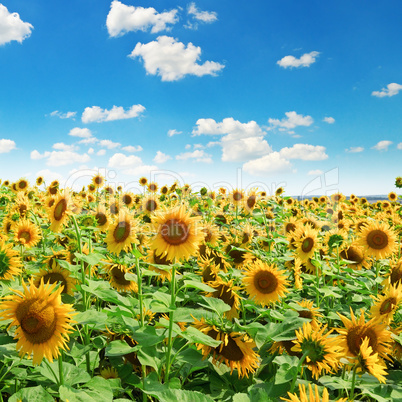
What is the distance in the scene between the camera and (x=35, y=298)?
1928mm

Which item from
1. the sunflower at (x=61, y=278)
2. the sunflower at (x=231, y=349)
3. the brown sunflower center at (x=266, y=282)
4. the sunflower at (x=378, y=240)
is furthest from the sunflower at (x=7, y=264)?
the sunflower at (x=378, y=240)

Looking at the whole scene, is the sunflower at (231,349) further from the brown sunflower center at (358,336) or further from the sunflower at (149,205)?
the sunflower at (149,205)

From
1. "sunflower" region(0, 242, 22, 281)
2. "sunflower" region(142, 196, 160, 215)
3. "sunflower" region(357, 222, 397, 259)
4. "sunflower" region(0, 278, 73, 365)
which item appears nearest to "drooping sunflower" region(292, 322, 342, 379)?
"sunflower" region(0, 278, 73, 365)

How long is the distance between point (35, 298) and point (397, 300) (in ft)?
8.58

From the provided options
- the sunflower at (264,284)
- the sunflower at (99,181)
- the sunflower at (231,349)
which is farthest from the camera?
the sunflower at (99,181)

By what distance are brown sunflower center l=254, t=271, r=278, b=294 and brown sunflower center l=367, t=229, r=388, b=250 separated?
2.12 meters

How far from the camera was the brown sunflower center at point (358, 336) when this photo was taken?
87.9 inches

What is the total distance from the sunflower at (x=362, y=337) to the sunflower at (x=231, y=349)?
613 mm

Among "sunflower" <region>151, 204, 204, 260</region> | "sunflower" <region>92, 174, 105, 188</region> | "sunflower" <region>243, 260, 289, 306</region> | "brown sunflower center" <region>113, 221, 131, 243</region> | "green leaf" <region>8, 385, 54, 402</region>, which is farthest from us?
"sunflower" <region>92, 174, 105, 188</region>

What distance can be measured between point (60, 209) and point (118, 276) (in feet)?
3.06

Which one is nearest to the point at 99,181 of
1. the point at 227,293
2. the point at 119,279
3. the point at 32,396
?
the point at 119,279

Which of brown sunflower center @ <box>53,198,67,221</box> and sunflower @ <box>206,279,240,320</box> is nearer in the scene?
sunflower @ <box>206,279,240,320</box>

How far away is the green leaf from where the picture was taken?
1876 millimetres

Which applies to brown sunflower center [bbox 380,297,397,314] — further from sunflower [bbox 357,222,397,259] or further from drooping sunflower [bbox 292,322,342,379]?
sunflower [bbox 357,222,397,259]
